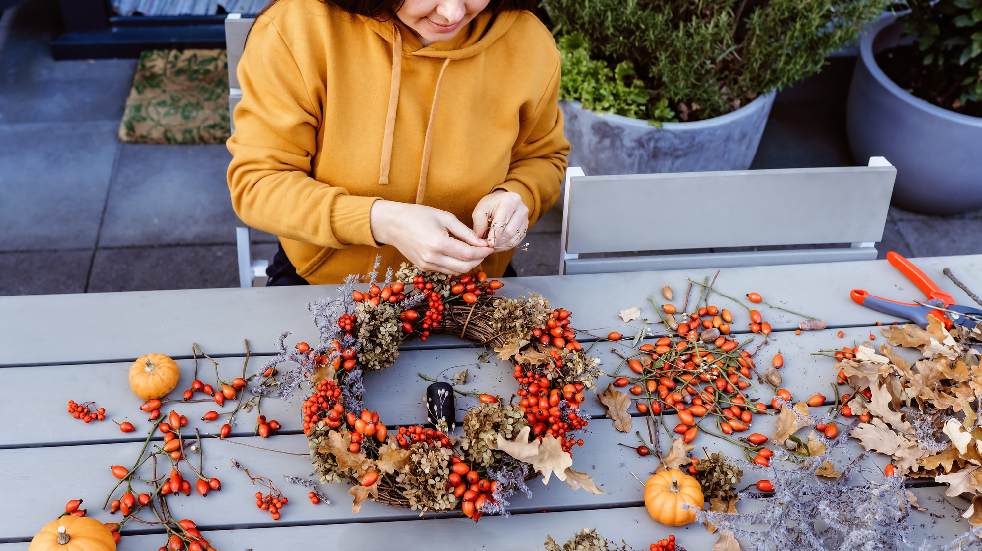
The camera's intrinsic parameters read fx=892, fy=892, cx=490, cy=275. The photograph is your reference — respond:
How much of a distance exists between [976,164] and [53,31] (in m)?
3.89

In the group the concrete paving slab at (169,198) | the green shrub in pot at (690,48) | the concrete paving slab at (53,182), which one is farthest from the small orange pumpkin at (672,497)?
the concrete paving slab at (53,182)

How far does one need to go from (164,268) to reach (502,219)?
1839 millimetres

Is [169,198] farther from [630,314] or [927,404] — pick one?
[927,404]

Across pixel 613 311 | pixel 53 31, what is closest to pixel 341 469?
pixel 613 311

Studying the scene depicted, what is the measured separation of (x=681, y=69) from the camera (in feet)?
8.89

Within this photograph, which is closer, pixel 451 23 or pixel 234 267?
pixel 451 23

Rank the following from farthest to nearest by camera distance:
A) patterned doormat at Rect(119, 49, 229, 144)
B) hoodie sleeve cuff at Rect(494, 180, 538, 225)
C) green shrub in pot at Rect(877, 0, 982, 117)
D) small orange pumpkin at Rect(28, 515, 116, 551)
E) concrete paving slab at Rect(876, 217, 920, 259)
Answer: patterned doormat at Rect(119, 49, 229, 144), concrete paving slab at Rect(876, 217, 920, 259), green shrub in pot at Rect(877, 0, 982, 117), hoodie sleeve cuff at Rect(494, 180, 538, 225), small orange pumpkin at Rect(28, 515, 116, 551)

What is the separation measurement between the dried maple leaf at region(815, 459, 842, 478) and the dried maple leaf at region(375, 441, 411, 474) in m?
0.65

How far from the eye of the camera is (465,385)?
5.12 ft

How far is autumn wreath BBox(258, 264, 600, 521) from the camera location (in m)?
1.30

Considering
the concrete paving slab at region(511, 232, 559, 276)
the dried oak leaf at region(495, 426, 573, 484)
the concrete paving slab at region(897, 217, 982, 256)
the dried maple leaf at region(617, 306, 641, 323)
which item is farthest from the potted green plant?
the dried oak leaf at region(495, 426, 573, 484)

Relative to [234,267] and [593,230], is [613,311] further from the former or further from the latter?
[234,267]

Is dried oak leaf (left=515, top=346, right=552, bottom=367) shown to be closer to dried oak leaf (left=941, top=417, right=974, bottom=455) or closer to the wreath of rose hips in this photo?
the wreath of rose hips

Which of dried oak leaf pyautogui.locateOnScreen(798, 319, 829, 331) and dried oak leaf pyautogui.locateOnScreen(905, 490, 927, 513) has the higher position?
dried oak leaf pyautogui.locateOnScreen(798, 319, 829, 331)
